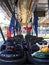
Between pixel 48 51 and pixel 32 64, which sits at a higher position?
pixel 48 51

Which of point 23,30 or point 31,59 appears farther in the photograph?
point 23,30

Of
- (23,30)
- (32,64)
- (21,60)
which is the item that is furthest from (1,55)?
(23,30)

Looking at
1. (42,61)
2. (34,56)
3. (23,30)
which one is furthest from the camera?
(23,30)

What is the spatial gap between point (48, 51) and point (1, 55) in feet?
1.74

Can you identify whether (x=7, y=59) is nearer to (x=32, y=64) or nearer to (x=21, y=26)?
(x=32, y=64)

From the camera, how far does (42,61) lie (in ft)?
5.43

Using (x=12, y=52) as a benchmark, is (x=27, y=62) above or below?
below

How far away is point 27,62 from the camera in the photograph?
176 cm

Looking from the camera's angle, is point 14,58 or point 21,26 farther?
point 21,26

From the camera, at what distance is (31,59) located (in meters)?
1.75

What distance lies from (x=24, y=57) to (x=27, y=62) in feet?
0.22

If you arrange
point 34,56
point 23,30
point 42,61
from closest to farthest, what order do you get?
point 42,61 < point 34,56 < point 23,30

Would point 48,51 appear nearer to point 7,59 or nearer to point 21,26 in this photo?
point 7,59

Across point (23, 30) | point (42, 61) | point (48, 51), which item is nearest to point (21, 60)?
point (42, 61)
